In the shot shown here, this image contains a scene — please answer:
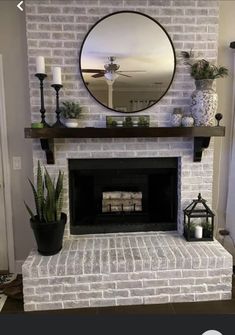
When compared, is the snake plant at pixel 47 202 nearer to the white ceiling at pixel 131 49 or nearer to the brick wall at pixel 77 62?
the brick wall at pixel 77 62

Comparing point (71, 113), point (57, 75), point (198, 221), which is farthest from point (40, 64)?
point (198, 221)

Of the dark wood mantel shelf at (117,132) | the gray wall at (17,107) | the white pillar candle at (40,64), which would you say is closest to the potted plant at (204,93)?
the dark wood mantel shelf at (117,132)

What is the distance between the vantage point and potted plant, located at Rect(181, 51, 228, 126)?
2350mm

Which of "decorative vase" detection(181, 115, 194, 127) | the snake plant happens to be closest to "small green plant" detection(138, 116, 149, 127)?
"decorative vase" detection(181, 115, 194, 127)

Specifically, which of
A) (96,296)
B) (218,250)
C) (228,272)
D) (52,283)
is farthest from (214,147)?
(52,283)

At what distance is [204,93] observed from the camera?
235cm

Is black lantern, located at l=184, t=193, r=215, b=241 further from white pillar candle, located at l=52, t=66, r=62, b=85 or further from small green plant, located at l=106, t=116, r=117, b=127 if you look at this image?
white pillar candle, located at l=52, t=66, r=62, b=85

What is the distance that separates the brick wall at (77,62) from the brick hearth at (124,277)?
505 mm

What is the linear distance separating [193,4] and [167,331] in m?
2.61

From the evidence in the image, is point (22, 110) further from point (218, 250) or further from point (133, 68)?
point (218, 250)

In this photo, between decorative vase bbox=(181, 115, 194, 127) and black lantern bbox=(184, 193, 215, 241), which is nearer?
decorative vase bbox=(181, 115, 194, 127)

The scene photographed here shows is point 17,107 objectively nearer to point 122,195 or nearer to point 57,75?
point 57,75

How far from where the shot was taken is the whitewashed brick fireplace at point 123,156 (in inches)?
84.3

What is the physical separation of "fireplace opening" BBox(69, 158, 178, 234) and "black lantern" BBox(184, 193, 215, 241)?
19 centimetres
